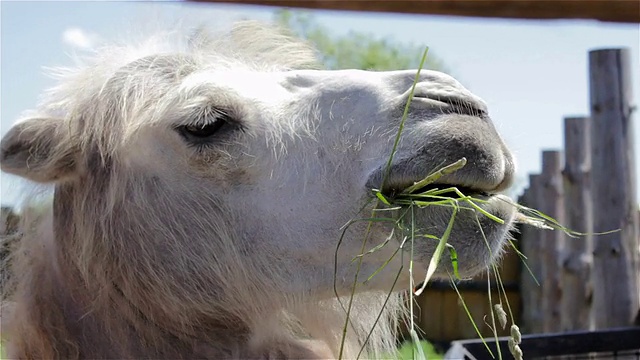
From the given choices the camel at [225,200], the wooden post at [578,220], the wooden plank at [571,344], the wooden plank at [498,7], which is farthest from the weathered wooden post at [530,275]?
the wooden plank at [498,7]

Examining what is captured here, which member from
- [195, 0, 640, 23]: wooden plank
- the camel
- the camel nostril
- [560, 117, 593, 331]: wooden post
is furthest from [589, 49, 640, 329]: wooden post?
[195, 0, 640, 23]: wooden plank

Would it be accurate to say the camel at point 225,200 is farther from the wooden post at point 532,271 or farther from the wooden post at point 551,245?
the wooden post at point 532,271

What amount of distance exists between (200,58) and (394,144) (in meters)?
0.89

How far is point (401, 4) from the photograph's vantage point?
155 cm

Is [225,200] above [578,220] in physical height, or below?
above

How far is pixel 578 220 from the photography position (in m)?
8.43

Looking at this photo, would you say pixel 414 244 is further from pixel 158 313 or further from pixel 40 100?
pixel 40 100

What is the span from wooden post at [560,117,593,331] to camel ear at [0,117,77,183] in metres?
6.82

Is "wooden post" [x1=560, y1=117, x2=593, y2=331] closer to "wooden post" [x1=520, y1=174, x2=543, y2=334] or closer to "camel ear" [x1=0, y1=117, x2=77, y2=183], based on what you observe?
"wooden post" [x1=520, y1=174, x2=543, y2=334]

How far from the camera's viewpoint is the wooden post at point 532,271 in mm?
10992

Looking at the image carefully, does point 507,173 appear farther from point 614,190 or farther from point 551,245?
point 551,245

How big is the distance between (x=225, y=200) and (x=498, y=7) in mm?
1085

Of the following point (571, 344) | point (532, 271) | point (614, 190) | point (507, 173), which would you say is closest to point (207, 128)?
point (507, 173)

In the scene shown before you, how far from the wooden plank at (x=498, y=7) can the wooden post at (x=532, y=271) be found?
9427 millimetres
